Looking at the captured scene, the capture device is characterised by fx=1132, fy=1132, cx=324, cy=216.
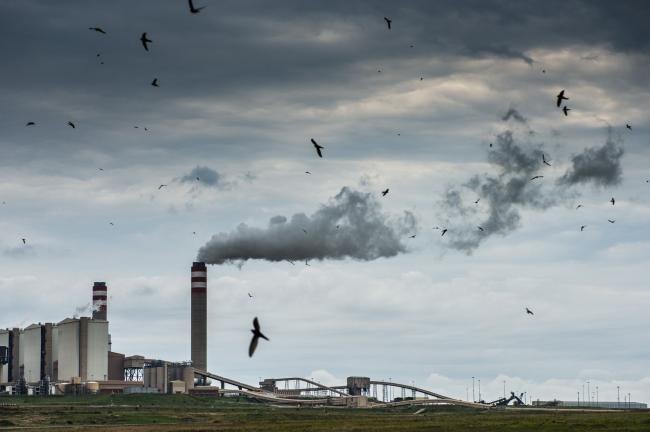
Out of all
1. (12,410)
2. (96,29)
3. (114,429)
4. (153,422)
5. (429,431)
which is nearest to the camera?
(96,29)

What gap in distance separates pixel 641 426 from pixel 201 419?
258ft

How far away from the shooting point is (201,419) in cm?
18250

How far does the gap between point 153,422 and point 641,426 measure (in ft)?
237

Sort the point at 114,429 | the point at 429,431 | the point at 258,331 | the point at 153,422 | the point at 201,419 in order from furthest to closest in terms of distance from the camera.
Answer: the point at 201,419 → the point at 153,422 → the point at 114,429 → the point at 429,431 → the point at 258,331

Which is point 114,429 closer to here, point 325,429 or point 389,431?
point 325,429

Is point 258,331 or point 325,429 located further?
point 325,429

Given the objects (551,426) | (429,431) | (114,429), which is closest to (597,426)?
(551,426)

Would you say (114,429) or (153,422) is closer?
(114,429)

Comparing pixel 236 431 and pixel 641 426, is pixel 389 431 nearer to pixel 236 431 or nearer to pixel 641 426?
pixel 236 431

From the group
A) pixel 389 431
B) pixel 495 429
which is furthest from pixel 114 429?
pixel 495 429

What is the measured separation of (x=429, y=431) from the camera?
12625cm

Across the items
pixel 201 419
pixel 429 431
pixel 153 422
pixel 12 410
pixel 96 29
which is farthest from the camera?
pixel 12 410

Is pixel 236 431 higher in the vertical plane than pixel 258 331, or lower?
lower

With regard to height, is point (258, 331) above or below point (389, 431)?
above
